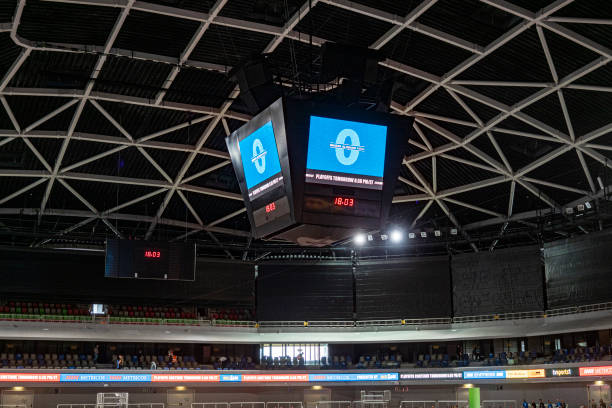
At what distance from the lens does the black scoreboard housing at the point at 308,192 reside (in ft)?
→ 70.2

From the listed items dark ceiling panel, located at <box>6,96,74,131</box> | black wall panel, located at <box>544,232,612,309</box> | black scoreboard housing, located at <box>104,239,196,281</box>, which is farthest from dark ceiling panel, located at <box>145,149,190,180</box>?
black wall panel, located at <box>544,232,612,309</box>

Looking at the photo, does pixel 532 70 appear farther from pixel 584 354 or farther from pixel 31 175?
pixel 31 175

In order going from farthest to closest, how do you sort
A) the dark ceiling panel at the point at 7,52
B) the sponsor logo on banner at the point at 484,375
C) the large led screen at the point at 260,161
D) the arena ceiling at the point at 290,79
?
the sponsor logo on banner at the point at 484,375 → the dark ceiling panel at the point at 7,52 → the arena ceiling at the point at 290,79 → the large led screen at the point at 260,161

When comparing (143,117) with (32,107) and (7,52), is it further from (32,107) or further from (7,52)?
(7,52)

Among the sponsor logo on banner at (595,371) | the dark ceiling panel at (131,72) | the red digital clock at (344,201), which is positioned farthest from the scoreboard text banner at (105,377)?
the red digital clock at (344,201)

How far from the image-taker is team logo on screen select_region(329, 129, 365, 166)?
72.0ft

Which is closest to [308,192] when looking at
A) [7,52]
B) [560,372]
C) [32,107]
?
[7,52]

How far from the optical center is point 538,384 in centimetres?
4928

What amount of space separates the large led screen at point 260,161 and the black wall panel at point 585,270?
30785 mm

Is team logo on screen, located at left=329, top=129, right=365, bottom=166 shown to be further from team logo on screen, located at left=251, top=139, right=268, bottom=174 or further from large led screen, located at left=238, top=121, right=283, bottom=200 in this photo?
team logo on screen, located at left=251, top=139, right=268, bottom=174

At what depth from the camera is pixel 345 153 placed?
72.2ft

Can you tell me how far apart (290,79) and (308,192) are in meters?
9.74

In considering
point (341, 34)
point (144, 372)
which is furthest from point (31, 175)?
point (341, 34)

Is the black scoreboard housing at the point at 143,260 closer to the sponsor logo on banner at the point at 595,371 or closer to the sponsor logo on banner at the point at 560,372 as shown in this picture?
the sponsor logo on banner at the point at 560,372
